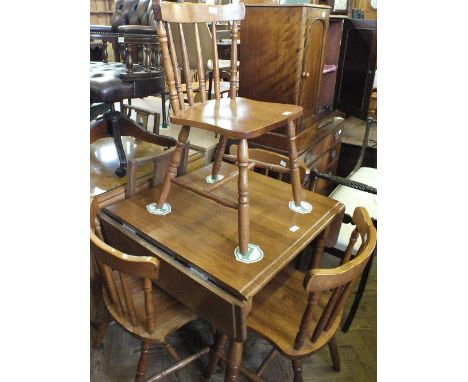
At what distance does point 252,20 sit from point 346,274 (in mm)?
1260

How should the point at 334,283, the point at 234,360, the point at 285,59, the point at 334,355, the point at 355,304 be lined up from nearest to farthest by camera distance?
1. the point at 334,283
2. the point at 234,360
3. the point at 334,355
4. the point at 355,304
5. the point at 285,59

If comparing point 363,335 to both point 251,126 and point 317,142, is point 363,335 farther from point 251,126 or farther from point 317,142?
point 251,126

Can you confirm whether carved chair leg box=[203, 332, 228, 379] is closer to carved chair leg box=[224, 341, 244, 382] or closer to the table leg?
carved chair leg box=[224, 341, 244, 382]

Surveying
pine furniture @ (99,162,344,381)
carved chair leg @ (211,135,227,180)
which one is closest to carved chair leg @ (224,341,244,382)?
pine furniture @ (99,162,344,381)

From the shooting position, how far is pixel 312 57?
168 centimetres

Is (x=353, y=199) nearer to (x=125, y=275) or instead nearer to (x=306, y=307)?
(x=306, y=307)

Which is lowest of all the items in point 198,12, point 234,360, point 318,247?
point 234,360

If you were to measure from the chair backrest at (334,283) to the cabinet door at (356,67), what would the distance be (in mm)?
1054

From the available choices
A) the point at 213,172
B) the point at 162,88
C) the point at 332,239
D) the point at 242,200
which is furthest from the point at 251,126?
the point at 162,88

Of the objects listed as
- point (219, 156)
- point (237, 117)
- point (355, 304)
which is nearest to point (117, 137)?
point (219, 156)

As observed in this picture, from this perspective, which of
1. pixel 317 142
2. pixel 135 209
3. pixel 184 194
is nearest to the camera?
pixel 135 209

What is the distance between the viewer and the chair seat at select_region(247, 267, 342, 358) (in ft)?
3.34

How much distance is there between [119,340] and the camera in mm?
1479

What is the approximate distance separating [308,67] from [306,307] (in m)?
1.15
